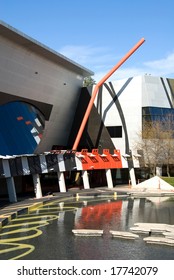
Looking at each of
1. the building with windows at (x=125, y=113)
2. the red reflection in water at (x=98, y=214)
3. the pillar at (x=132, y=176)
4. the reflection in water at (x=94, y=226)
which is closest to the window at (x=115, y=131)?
the building with windows at (x=125, y=113)

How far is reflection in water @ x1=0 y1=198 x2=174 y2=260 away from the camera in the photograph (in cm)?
1677

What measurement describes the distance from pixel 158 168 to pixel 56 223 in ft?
101

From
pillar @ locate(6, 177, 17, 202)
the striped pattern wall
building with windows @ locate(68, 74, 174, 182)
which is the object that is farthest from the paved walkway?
building with windows @ locate(68, 74, 174, 182)

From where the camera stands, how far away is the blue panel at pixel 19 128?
3841cm

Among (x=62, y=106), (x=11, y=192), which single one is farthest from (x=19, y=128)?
(x=62, y=106)

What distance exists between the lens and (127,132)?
5112cm

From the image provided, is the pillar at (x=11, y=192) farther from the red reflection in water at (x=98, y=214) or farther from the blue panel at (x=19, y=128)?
the red reflection in water at (x=98, y=214)

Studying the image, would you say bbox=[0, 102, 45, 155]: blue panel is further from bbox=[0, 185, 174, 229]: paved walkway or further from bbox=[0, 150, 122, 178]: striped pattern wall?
bbox=[0, 185, 174, 229]: paved walkway

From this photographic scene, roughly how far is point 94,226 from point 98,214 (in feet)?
16.2

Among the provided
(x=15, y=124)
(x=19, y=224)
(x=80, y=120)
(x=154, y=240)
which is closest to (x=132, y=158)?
(x=80, y=120)

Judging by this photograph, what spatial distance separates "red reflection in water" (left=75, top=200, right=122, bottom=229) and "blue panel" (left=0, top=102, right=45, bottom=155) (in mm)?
11324

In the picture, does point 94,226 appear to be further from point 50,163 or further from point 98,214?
point 50,163

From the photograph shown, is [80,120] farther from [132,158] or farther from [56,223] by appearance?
[56,223]

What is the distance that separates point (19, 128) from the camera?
1598 inches
